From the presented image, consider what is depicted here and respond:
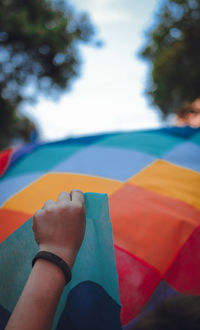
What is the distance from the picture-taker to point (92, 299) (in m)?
0.76

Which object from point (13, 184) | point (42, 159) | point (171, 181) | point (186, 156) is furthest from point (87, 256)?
point (42, 159)

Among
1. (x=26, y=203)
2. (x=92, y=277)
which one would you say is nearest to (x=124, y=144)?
(x=26, y=203)

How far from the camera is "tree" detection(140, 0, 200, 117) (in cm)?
861

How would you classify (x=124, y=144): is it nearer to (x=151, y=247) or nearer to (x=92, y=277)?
(x=151, y=247)

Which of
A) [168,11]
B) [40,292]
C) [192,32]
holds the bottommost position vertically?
[40,292]

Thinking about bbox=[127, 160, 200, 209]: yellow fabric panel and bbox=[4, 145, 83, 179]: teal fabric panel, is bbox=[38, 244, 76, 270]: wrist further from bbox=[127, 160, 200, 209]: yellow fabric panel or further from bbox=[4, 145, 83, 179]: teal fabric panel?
bbox=[4, 145, 83, 179]: teal fabric panel

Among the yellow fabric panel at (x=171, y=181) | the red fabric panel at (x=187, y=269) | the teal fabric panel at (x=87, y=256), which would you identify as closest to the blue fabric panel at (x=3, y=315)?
the teal fabric panel at (x=87, y=256)

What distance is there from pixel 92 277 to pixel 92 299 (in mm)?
68

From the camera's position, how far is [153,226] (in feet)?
3.29

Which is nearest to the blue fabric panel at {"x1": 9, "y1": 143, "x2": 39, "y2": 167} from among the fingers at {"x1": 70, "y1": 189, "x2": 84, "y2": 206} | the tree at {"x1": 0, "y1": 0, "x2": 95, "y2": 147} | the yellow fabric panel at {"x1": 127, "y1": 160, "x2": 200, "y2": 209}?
the yellow fabric panel at {"x1": 127, "y1": 160, "x2": 200, "y2": 209}

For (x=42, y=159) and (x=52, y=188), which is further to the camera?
(x=42, y=159)

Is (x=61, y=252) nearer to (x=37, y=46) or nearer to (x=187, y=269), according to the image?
(x=187, y=269)

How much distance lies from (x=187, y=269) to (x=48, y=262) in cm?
63

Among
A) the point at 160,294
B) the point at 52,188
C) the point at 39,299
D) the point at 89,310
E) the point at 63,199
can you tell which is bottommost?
the point at 160,294
